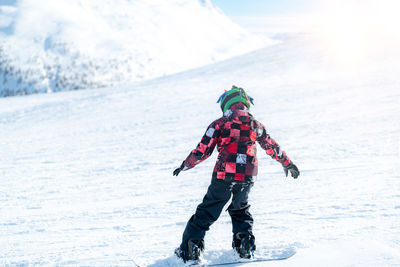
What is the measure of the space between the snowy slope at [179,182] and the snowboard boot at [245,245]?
5.0 inches

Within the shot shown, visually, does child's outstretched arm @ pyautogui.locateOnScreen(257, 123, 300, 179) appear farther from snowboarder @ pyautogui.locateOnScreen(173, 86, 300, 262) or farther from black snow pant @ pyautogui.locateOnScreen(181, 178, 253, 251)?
black snow pant @ pyautogui.locateOnScreen(181, 178, 253, 251)

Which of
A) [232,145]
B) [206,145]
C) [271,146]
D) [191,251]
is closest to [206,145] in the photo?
[206,145]

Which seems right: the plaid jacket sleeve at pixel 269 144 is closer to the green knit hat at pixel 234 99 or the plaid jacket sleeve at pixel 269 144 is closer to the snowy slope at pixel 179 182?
the green knit hat at pixel 234 99

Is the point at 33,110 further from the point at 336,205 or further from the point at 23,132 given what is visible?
the point at 336,205

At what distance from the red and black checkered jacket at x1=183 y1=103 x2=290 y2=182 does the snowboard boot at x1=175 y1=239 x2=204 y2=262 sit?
0.53 m

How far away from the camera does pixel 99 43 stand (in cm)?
12712

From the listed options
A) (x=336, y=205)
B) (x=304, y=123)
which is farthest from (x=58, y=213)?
(x=304, y=123)

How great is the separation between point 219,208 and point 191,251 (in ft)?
1.26

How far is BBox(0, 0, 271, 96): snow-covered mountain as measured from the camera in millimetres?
104875

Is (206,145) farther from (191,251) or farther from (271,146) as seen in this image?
(191,251)

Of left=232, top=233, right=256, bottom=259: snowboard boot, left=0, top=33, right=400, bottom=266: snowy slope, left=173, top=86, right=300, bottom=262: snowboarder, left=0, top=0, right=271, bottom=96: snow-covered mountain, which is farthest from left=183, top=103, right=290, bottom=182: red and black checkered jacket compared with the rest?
left=0, top=0, right=271, bottom=96: snow-covered mountain

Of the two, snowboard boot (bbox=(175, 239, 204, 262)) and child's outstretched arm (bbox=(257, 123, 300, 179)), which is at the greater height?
child's outstretched arm (bbox=(257, 123, 300, 179))

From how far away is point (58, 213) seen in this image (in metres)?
3.90

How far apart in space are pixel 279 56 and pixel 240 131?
16.3 metres
